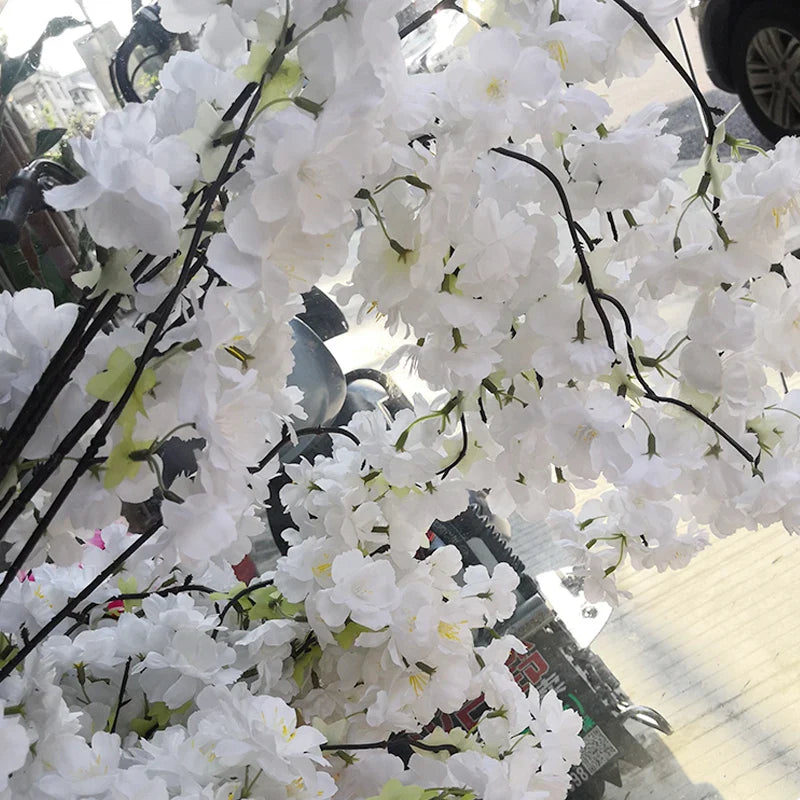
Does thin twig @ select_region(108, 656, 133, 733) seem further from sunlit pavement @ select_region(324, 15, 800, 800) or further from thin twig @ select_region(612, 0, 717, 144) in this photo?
sunlit pavement @ select_region(324, 15, 800, 800)

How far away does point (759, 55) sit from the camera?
2.45 meters

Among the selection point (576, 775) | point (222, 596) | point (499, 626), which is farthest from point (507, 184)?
point (576, 775)

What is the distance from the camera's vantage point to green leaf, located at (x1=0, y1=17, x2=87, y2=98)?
49cm

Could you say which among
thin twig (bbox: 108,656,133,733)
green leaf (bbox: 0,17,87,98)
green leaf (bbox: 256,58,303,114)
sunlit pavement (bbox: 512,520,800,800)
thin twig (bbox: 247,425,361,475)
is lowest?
sunlit pavement (bbox: 512,520,800,800)

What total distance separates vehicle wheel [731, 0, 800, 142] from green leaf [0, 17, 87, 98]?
2175mm

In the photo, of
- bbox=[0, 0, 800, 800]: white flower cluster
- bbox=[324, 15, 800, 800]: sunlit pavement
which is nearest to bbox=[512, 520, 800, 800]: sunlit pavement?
bbox=[324, 15, 800, 800]: sunlit pavement

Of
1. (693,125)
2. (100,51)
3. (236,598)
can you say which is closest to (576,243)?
(236,598)

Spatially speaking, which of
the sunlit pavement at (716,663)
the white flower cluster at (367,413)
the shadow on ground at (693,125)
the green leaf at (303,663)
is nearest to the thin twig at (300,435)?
the white flower cluster at (367,413)

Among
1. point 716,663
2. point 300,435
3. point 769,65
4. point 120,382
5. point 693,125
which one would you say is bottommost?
point 716,663

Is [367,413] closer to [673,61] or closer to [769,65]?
[673,61]

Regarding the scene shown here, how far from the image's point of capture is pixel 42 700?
0.41 meters

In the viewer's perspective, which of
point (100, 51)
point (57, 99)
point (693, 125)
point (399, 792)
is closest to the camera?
point (399, 792)

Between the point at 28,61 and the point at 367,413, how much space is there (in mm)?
264

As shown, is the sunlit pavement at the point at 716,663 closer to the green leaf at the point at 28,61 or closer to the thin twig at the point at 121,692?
the thin twig at the point at 121,692
